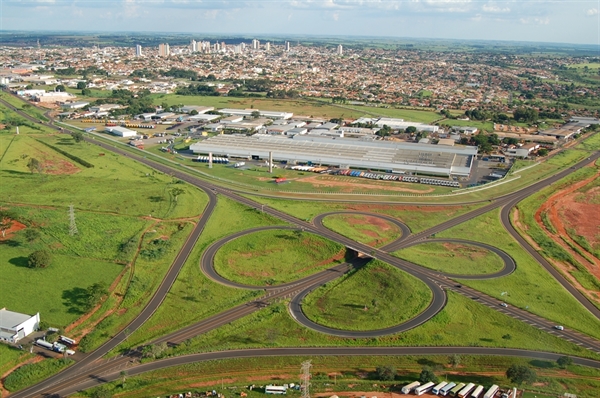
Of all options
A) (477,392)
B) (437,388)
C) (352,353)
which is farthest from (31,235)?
(477,392)

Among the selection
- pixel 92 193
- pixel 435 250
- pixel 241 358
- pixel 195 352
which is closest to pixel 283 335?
pixel 241 358

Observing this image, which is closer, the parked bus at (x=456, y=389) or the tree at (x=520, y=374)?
the parked bus at (x=456, y=389)

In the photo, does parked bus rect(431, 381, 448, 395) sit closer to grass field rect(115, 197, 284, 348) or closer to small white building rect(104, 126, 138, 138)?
grass field rect(115, 197, 284, 348)

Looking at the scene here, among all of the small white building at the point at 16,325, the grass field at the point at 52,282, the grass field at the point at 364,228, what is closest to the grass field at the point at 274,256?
the grass field at the point at 364,228

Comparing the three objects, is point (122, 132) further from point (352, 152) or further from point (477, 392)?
point (477, 392)

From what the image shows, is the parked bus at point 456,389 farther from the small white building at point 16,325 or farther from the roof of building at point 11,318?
the roof of building at point 11,318

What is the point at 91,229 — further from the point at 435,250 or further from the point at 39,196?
the point at 435,250

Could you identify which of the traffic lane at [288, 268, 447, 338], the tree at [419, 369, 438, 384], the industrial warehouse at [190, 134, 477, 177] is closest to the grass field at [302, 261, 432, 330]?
the traffic lane at [288, 268, 447, 338]
